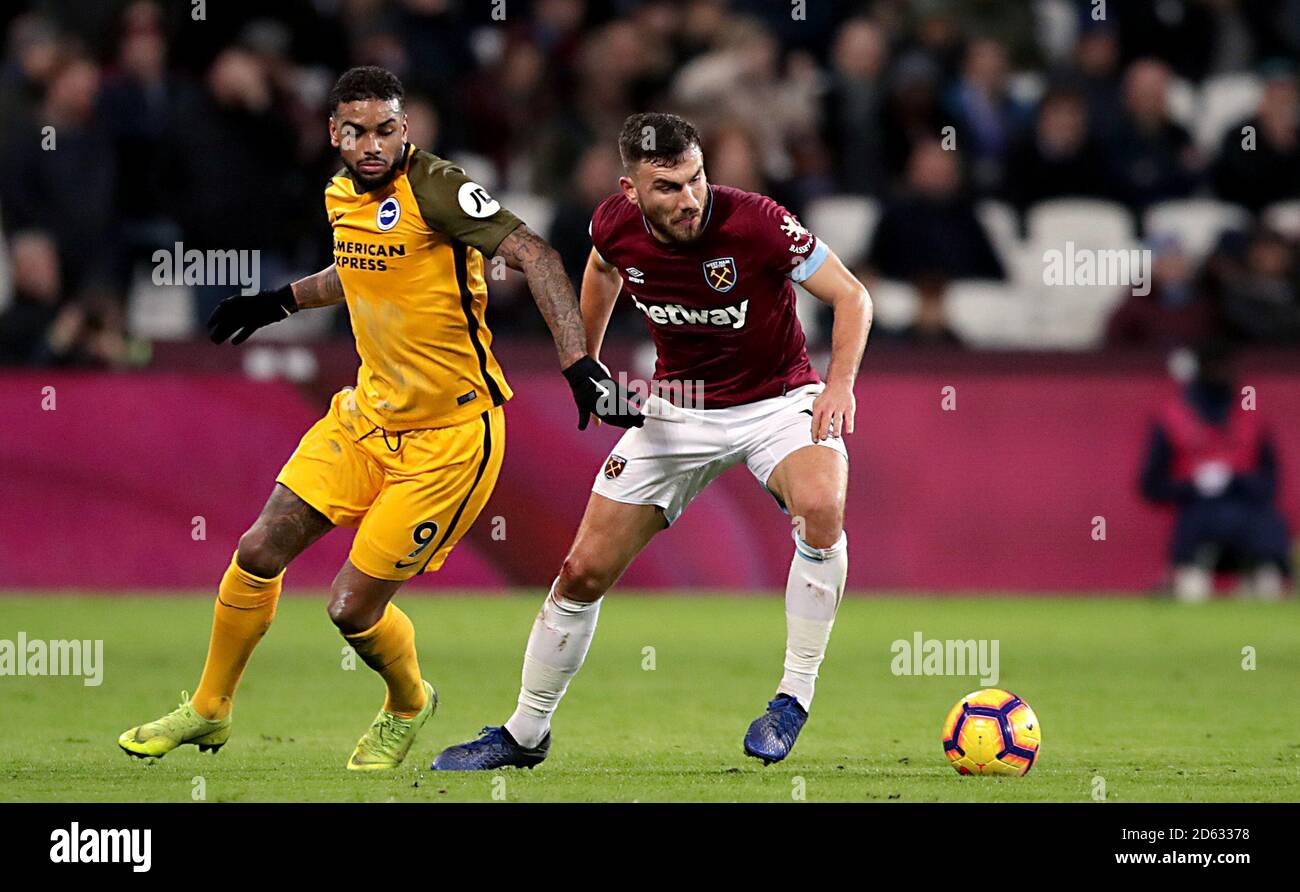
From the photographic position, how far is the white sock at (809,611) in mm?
7582

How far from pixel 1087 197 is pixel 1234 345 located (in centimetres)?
238

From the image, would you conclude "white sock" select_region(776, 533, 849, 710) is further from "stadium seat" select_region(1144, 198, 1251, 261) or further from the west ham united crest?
"stadium seat" select_region(1144, 198, 1251, 261)

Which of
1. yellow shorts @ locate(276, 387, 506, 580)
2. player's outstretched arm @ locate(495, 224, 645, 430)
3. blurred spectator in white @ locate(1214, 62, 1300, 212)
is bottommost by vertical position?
yellow shorts @ locate(276, 387, 506, 580)

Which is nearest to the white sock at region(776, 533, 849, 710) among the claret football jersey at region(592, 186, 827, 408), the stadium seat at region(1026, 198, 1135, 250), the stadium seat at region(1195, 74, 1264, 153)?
the claret football jersey at region(592, 186, 827, 408)

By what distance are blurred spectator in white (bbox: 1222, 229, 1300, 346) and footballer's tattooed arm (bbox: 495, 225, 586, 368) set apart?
8.53 meters

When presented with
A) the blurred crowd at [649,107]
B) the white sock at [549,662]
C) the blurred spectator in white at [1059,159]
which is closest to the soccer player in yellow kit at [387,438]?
the white sock at [549,662]

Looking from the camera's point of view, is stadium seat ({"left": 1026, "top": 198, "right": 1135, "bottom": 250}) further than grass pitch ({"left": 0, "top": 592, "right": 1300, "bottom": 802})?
Yes

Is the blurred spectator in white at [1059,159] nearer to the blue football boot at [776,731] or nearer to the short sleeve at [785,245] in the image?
the short sleeve at [785,245]

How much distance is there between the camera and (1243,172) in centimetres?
1608

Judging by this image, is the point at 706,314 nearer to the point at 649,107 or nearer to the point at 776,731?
the point at 776,731

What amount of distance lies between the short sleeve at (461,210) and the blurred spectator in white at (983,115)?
31.7 feet

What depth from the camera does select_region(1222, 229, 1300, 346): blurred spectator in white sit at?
1446 centimetres

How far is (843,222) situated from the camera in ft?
51.3

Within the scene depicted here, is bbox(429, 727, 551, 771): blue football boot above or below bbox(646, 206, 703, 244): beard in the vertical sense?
below
